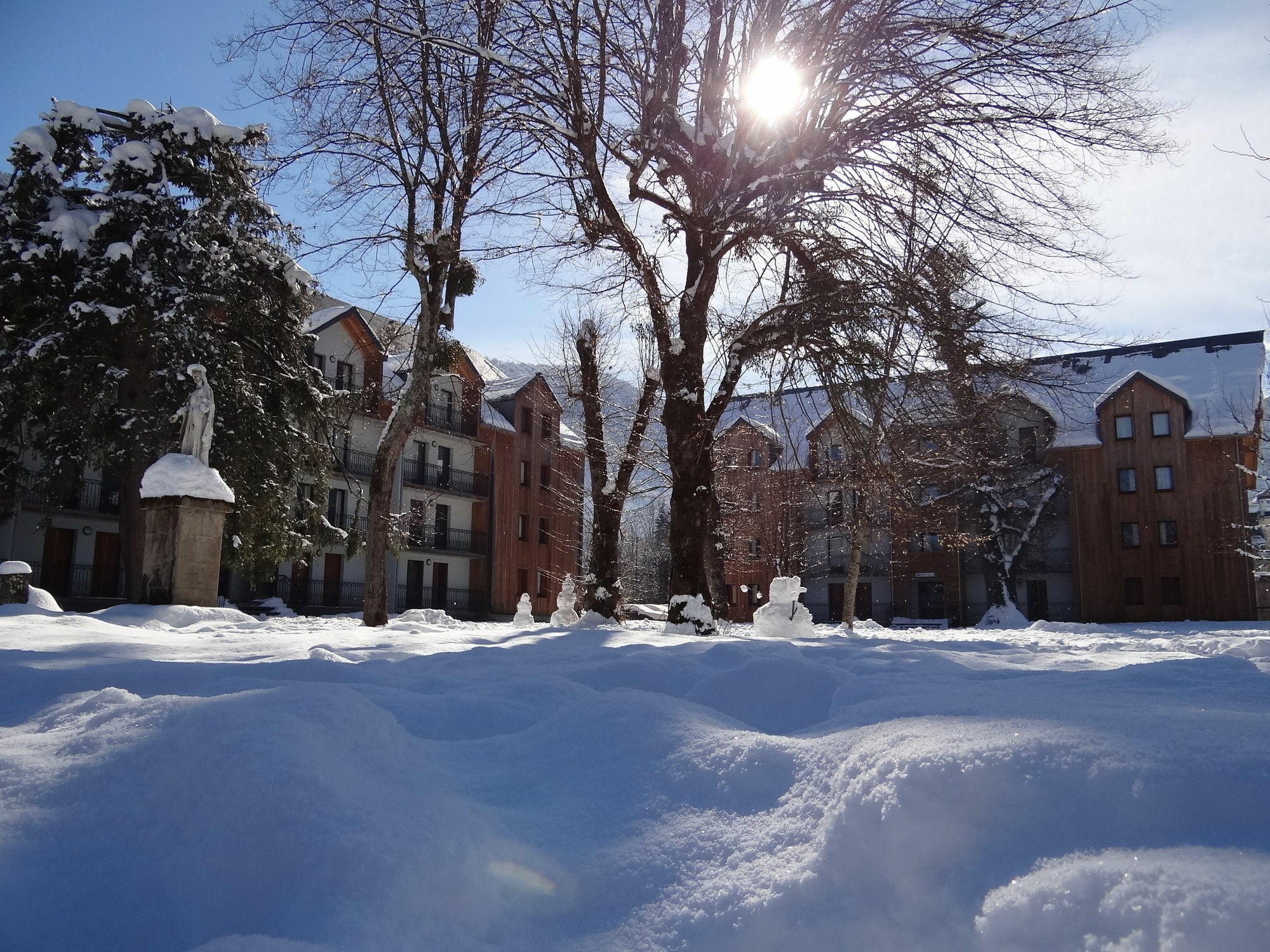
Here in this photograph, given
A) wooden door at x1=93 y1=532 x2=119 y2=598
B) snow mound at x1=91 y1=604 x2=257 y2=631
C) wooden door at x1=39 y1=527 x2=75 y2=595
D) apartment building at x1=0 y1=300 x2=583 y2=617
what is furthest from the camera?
wooden door at x1=93 y1=532 x2=119 y2=598

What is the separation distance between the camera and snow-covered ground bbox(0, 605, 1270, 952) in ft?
5.79

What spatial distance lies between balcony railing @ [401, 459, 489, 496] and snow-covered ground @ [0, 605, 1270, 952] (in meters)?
32.0

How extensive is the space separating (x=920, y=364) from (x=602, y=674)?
7204 mm

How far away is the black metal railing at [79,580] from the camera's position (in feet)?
77.0

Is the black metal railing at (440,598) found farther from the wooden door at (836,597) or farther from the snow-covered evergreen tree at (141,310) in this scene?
the wooden door at (836,597)

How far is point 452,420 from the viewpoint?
35.8 meters

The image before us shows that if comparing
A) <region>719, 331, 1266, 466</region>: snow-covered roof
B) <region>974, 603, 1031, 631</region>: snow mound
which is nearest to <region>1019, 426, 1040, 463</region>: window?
<region>719, 331, 1266, 466</region>: snow-covered roof

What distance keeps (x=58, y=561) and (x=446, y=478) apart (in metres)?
14.5

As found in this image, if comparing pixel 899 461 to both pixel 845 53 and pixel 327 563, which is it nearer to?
pixel 845 53

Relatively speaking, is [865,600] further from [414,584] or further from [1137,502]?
[414,584]

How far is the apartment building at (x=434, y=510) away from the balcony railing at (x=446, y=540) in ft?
0.20

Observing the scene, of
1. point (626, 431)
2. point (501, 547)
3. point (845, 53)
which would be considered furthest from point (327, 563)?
point (845, 53)

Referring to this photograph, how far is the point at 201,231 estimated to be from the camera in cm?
1714

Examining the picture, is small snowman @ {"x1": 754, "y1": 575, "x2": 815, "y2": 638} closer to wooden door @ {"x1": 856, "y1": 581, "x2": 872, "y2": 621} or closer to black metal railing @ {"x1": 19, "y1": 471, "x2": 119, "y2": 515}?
black metal railing @ {"x1": 19, "y1": 471, "x2": 119, "y2": 515}
